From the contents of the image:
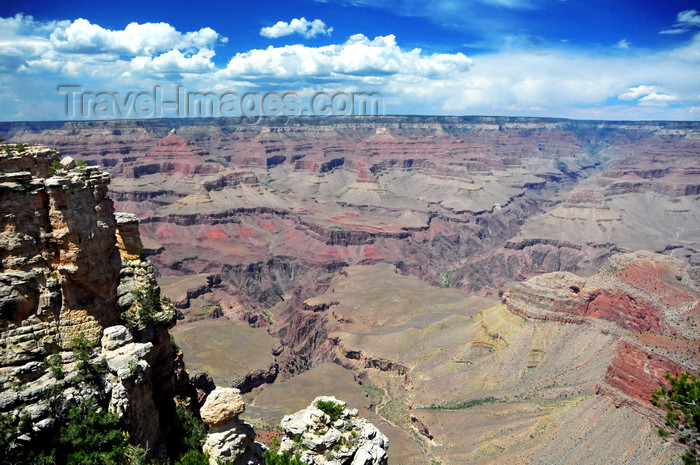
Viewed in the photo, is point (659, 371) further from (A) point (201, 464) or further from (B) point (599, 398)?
(A) point (201, 464)

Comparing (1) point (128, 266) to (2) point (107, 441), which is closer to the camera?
(2) point (107, 441)

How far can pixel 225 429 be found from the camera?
75.0 ft

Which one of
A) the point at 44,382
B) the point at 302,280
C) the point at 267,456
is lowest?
the point at 302,280

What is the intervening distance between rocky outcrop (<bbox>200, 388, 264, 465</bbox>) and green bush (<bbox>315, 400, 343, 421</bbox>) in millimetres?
5594

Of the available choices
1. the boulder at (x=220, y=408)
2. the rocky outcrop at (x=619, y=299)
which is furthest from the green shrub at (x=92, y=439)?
the rocky outcrop at (x=619, y=299)

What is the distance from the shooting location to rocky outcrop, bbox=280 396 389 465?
24891mm

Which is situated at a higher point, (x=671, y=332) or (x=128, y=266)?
(x=128, y=266)

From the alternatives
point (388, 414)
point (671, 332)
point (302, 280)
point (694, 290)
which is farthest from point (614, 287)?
point (302, 280)

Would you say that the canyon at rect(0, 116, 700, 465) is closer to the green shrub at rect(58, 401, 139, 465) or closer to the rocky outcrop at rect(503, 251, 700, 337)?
the rocky outcrop at rect(503, 251, 700, 337)

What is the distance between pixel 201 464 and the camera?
71.1ft

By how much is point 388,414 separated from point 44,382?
46.5 meters

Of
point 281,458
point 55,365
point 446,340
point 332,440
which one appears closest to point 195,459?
point 281,458

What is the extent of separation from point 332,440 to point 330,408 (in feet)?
8.58

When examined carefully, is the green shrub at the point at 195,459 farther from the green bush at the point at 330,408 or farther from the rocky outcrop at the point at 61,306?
the green bush at the point at 330,408
